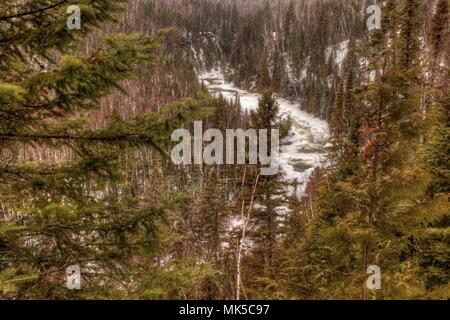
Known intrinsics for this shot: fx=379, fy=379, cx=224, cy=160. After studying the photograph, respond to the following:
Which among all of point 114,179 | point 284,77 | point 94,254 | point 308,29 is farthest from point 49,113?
point 308,29

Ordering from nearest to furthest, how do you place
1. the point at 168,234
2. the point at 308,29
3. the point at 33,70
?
the point at 33,70
the point at 168,234
the point at 308,29

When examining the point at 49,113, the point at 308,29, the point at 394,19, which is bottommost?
the point at 49,113

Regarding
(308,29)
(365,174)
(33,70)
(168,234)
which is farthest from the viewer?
(308,29)

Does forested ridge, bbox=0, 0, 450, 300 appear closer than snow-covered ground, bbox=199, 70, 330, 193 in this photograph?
Yes

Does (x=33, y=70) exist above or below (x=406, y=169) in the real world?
above

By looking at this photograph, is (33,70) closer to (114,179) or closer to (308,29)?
(114,179)

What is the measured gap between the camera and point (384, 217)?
525 cm

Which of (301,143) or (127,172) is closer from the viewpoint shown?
(127,172)

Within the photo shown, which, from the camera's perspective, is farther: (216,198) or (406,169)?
(216,198)

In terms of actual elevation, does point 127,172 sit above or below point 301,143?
below

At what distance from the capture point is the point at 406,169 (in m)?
5.30

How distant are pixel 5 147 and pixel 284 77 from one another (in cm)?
8436

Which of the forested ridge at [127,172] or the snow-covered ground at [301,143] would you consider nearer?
the forested ridge at [127,172]

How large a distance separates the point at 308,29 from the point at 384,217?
98.6 m
